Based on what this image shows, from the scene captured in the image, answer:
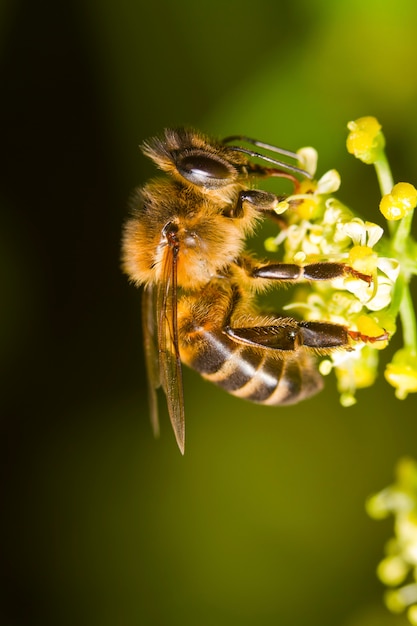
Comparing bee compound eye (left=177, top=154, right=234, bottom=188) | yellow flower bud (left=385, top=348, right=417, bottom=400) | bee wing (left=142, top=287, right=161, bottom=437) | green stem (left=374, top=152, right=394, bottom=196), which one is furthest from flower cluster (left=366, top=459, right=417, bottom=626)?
bee compound eye (left=177, top=154, right=234, bottom=188)

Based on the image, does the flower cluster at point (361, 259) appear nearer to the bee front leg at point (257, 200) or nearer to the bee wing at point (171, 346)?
the bee front leg at point (257, 200)

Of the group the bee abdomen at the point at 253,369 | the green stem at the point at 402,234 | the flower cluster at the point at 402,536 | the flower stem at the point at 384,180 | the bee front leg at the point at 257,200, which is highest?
the flower stem at the point at 384,180

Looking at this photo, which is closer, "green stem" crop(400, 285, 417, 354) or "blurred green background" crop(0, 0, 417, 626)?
"green stem" crop(400, 285, 417, 354)

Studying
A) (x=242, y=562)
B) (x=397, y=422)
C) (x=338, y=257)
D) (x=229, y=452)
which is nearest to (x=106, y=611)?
(x=242, y=562)

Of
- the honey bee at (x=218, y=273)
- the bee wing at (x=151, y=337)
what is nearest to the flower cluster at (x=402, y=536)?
the honey bee at (x=218, y=273)

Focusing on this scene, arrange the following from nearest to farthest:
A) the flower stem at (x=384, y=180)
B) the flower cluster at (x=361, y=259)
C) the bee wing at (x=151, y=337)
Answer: the flower cluster at (x=361, y=259) < the flower stem at (x=384, y=180) < the bee wing at (x=151, y=337)

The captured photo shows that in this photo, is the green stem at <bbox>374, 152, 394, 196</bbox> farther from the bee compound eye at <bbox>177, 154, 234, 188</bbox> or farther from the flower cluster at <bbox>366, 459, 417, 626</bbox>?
the flower cluster at <bbox>366, 459, 417, 626</bbox>

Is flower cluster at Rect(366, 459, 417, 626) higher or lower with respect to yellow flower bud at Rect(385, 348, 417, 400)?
lower

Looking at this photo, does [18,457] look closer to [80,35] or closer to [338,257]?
[80,35]
